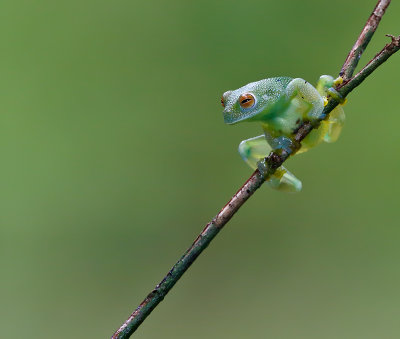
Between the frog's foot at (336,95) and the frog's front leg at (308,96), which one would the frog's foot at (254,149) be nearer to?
the frog's front leg at (308,96)

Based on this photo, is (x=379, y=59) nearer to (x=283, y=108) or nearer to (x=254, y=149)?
(x=283, y=108)

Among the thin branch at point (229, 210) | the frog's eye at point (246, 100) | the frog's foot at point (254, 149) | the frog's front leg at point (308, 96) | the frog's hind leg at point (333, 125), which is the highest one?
the frog's hind leg at point (333, 125)

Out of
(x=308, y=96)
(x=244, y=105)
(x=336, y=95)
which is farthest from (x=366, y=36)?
(x=244, y=105)

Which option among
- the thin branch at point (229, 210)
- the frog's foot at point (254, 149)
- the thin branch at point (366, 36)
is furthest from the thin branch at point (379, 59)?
the frog's foot at point (254, 149)

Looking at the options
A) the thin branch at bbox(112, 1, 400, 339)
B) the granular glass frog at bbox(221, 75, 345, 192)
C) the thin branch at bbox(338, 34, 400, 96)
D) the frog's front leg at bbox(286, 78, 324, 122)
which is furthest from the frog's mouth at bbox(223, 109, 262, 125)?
the thin branch at bbox(338, 34, 400, 96)

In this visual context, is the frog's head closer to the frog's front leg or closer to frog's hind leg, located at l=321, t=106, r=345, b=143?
the frog's front leg

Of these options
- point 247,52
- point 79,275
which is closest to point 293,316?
point 79,275

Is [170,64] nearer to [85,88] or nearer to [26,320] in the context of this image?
[85,88]
